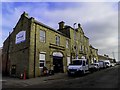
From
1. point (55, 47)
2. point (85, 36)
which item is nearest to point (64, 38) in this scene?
point (55, 47)

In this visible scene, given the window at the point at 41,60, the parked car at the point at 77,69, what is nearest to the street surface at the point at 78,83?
the parked car at the point at 77,69

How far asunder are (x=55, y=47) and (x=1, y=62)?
12333mm

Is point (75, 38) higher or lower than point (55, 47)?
higher

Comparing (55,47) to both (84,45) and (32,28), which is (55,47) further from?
(84,45)

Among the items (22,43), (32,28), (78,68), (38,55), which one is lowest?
(78,68)

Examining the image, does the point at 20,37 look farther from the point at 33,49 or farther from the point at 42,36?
the point at 33,49

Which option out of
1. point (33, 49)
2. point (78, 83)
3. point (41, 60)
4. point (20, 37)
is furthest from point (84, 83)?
point (20, 37)

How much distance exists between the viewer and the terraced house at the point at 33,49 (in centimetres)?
2262

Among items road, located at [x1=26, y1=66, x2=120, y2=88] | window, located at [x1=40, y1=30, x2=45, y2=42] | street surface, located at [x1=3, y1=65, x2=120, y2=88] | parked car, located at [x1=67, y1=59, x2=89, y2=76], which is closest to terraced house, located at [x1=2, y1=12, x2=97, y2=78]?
window, located at [x1=40, y1=30, x2=45, y2=42]

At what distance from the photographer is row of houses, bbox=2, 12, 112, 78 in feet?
74.2

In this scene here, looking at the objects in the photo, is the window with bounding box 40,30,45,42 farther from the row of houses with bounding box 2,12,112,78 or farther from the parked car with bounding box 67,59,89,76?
the parked car with bounding box 67,59,89,76

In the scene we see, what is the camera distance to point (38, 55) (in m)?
23.5

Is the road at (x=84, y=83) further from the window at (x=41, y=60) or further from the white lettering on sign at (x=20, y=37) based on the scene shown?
the white lettering on sign at (x=20, y=37)

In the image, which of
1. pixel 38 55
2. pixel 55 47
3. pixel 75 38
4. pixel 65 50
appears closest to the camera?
pixel 38 55
